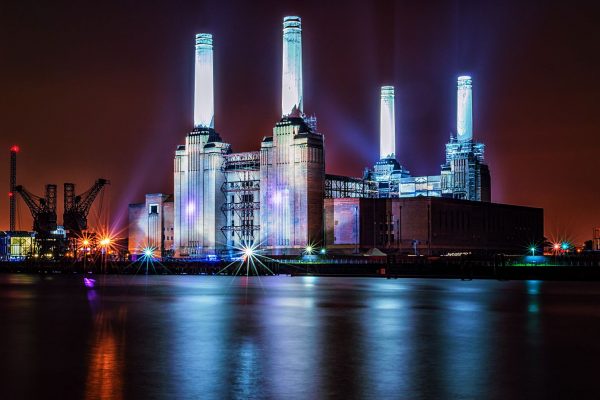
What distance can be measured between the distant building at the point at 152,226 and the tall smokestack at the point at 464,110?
181 feet

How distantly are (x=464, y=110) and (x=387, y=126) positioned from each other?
55.1ft

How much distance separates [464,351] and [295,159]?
363ft

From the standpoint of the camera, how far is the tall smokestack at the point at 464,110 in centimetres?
15762

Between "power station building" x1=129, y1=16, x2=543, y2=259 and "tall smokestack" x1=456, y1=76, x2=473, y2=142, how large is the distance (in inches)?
7.1

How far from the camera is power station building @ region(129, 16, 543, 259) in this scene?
136 metres

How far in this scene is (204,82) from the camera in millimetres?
151250

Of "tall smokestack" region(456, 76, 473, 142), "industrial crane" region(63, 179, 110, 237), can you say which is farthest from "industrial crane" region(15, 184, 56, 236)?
"tall smokestack" region(456, 76, 473, 142)

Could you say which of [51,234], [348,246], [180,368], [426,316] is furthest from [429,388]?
[51,234]

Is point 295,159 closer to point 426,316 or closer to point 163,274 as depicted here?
point 163,274

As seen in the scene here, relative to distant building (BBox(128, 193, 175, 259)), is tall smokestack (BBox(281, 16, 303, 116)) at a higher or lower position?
higher

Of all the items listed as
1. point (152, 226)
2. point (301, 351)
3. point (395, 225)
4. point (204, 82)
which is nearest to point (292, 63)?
point (204, 82)

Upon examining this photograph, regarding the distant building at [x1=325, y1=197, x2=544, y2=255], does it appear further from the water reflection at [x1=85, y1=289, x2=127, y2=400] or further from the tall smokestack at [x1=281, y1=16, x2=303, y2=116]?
the water reflection at [x1=85, y1=289, x2=127, y2=400]

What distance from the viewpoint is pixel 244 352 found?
2627 centimetres

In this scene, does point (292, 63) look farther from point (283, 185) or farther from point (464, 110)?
point (464, 110)
